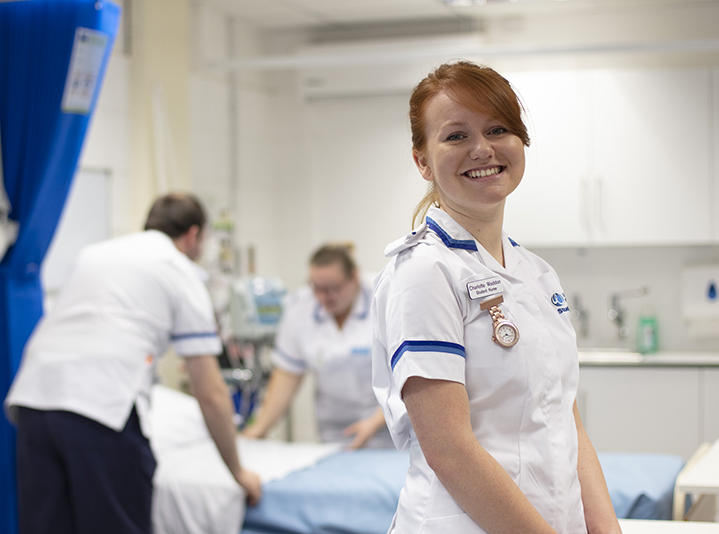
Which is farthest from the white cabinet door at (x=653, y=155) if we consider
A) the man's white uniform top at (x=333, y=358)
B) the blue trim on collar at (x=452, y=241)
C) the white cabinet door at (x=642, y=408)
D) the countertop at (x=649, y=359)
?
the blue trim on collar at (x=452, y=241)

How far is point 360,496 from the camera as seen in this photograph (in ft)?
9.42

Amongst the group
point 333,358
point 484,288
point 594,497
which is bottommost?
point 333,358

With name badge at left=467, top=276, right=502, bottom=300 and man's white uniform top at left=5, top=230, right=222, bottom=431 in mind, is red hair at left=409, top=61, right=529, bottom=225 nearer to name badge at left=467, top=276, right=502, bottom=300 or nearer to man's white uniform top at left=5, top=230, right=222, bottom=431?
name badge at left=467, top=276, right=502, bottom=300

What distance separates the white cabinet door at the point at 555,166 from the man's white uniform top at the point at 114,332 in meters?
2.46

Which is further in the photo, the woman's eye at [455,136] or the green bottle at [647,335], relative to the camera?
the green bottle at [647,335]

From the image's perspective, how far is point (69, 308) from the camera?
2764mm

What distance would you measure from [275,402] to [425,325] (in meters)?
2.56

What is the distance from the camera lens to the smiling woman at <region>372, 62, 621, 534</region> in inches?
50.8

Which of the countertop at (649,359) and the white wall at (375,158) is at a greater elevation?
the white wall at (375,158)

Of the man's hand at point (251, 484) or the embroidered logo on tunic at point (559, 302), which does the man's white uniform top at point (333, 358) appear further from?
the embroidered logo on tunic at point (559, 302)

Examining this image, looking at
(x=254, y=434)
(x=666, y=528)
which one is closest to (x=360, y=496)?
(x=254, y=434)

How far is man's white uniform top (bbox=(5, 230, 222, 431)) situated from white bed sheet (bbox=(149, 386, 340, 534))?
38 cm

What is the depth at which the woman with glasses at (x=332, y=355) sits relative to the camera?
359cm

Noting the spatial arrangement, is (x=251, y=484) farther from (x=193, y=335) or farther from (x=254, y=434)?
(x=254, y=434)
